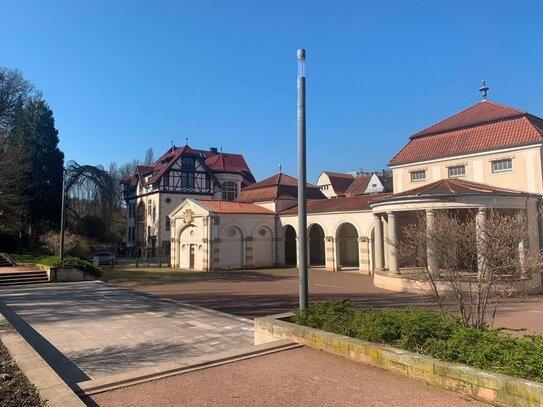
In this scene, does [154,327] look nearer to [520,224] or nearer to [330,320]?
[330,320]

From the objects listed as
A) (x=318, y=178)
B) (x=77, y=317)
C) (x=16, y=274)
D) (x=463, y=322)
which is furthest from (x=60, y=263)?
(x=318, y=178)

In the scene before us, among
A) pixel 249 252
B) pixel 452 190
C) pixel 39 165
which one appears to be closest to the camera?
pixel 452 190

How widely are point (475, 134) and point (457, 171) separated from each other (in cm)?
252

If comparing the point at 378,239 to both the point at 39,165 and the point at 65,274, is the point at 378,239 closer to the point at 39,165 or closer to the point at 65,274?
the point at 65,274

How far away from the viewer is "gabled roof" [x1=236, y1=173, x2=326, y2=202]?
1670 inches

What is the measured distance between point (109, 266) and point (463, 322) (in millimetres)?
38400

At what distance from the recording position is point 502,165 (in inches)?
969

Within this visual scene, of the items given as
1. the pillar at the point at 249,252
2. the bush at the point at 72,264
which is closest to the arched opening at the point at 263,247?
the pillar at the point at 249,252

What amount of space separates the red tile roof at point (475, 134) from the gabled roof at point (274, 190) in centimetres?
1419

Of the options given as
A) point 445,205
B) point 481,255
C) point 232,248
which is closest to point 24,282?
point 232,248

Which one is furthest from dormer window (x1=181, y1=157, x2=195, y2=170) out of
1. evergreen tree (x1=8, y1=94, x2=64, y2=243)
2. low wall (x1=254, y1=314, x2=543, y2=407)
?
low wall (x1=254, y1=314, x2=543, y2=407)

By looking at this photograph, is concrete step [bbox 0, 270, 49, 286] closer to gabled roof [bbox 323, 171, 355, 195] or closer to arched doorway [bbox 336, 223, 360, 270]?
arched doorway [bbox 336, 223, 360, 270]

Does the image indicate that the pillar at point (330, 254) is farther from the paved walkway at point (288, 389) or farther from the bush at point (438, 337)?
the paved walkway at point (288, 389)

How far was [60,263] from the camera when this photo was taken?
26812 millimetres
